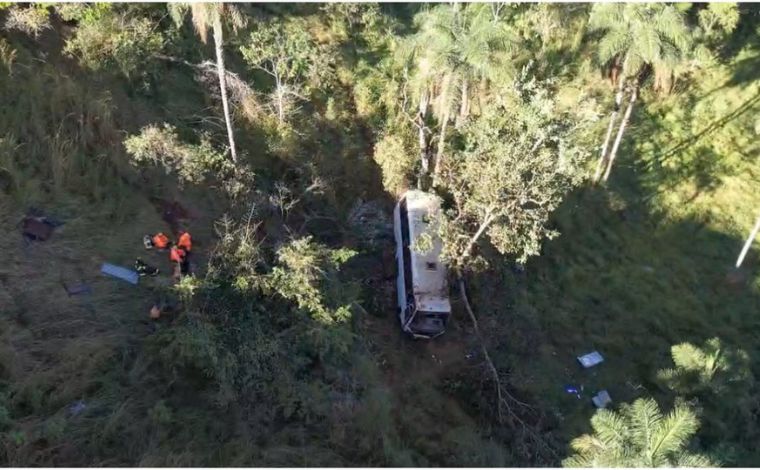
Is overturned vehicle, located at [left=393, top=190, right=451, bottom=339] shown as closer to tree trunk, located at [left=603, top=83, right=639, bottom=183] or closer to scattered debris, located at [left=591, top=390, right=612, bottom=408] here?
scattered debris, located at [left=591, top=390, right=612, bottom=408]

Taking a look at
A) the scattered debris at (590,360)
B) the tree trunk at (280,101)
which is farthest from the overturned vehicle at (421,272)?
the tree trunk at (280,101)

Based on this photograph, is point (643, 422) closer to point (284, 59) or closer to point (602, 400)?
point (602, 400)

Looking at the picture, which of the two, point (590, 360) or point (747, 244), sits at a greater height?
point (747, 244)

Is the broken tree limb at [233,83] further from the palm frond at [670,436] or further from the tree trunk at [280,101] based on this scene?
the palm frond at [670,436]

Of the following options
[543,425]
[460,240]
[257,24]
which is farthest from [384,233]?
[257,24]

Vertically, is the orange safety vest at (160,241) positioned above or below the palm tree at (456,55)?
below

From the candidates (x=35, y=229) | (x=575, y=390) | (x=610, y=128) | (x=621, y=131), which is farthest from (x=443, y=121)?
(x=35, y=229)

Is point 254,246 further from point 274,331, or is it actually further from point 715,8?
point 715,8
